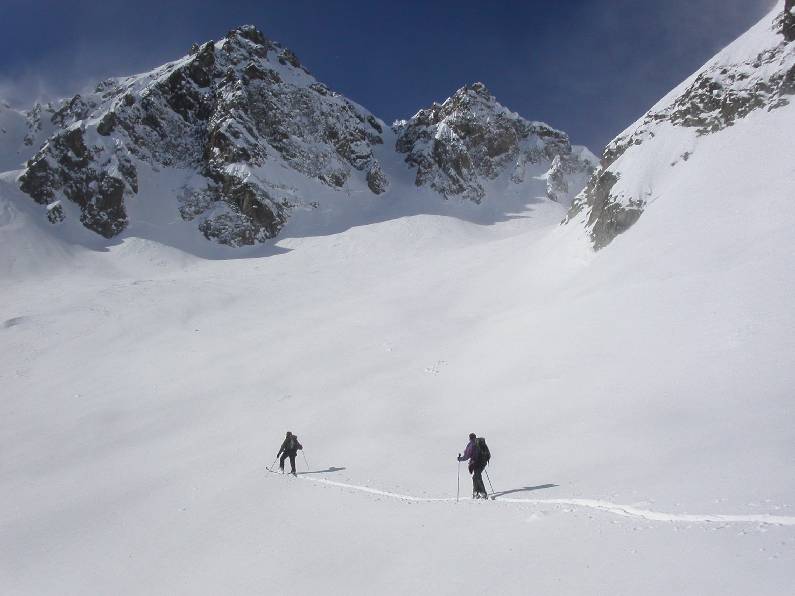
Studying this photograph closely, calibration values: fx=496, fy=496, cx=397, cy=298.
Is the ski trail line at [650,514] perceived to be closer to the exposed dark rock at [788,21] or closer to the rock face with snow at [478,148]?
the exposed dark rock at [788,21]

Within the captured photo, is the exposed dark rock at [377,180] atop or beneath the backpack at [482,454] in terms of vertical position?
atop

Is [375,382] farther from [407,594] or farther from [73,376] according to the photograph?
[73,376]

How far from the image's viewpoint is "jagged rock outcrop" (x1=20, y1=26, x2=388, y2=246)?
67938 millimetres

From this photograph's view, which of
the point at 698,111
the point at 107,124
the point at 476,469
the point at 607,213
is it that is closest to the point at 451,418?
the point at 476,469

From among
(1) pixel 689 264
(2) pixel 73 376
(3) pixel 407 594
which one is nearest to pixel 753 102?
(1) pixel 689 264

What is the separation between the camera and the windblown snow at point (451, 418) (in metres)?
6.84

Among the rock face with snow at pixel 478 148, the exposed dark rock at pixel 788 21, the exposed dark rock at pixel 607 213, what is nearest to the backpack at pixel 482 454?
the exposed dark rock at pixel 607 213

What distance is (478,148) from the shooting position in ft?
333

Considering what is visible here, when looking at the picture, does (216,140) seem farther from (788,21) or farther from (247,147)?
(788,21)

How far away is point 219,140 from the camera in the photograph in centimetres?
7581

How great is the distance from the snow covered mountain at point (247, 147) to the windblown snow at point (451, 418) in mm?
31549

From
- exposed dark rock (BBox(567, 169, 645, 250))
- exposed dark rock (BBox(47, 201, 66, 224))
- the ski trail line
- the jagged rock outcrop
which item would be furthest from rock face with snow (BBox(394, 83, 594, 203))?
the ski trail line

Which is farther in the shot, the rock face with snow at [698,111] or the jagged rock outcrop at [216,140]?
the jagged rock outcrop at [216,140]

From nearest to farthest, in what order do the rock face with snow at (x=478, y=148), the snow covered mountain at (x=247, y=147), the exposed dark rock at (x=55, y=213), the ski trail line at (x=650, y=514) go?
the ski trail line at (x=650, y=514) < the exposed dark rock at (x=55, y=213) < the snow covered mountain at (x=247, y=147) < the rock face with snow at (x=478, y=148)
